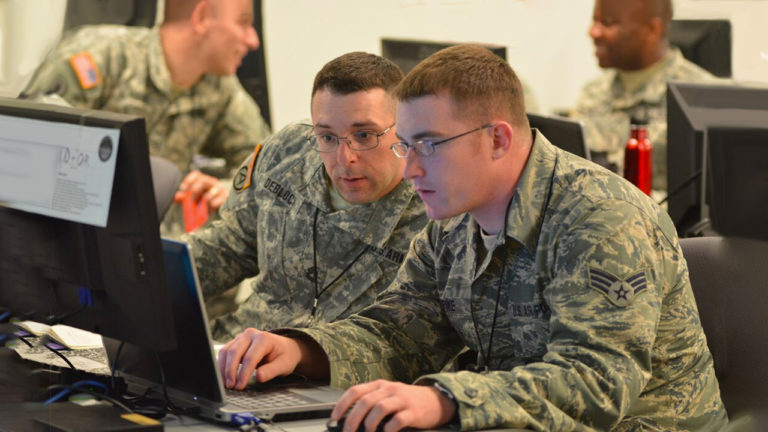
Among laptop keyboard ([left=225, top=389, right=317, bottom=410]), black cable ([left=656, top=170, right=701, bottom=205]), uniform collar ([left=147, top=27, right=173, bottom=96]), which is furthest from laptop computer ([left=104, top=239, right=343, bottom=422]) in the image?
uniform collar ([left=147, top=27, right=173, bottom=96])

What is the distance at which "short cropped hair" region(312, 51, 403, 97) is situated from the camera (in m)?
2.22

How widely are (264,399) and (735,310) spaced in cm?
86

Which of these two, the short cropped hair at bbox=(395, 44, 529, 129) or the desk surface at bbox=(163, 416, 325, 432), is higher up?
the short cropped hair at bbox=(395, 44, 529, 129)

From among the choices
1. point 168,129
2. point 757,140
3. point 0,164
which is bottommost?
point 168,129

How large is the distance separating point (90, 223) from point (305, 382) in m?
0.52

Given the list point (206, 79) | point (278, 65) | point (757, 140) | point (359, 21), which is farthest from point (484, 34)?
point (757, 140)

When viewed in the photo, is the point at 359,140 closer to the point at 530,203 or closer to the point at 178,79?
the point at 530,203

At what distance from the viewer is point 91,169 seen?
1.33 m

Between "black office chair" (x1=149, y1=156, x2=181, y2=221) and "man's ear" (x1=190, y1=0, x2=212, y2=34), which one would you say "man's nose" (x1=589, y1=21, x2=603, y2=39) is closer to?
"man's ear" (x1=190, y1=0, x2=212, y2=34)

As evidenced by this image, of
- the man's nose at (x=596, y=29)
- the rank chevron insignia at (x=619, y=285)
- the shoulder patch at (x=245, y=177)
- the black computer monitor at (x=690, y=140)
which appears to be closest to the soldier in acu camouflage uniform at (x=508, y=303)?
the rank chevron insignia at (x=619, y=285)

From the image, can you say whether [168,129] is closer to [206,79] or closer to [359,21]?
[206,79]

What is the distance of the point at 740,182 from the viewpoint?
6.16 feet

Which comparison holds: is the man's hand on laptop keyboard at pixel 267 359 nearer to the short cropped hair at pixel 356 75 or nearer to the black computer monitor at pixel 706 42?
the short cropped hair at pixel 356 75

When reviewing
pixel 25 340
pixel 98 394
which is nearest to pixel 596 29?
pixel 25 340
